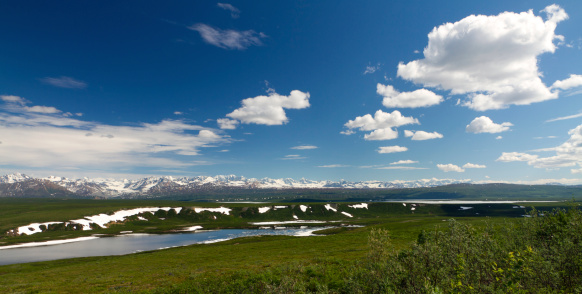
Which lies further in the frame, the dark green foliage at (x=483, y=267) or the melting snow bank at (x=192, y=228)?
the melting snow bank at (x=192, y=228)

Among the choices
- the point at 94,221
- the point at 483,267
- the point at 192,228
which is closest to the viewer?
the point at 483,267

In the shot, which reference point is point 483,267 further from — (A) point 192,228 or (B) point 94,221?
(B) point 94,221

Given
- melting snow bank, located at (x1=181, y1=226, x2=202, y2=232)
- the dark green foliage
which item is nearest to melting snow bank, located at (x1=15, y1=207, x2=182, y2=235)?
melting snow bank, located at (x1=181, y1=226, x2=202, y2=232)

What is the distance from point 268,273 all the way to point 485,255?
2216cm

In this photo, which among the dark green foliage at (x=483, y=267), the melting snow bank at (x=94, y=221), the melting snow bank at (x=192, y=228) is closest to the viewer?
the dark green foliage at (x=483, y=267)

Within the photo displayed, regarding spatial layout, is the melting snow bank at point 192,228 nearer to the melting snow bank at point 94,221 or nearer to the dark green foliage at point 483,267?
the melting snow bank at point 94,221

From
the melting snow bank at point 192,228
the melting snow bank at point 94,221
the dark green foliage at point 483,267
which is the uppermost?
the dark green foliage at point 483,267

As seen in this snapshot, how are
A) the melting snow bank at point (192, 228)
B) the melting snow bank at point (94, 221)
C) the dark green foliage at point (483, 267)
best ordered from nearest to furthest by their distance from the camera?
the dark green foliage at point (483, 267), the melting snow bank at point (94, 221), the melting snow bank at point (192, 228)

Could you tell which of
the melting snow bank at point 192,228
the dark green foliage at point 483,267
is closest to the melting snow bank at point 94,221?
the melting snow bank at point 192,228

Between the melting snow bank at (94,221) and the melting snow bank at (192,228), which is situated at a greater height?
the melting snow bank at (94,221)

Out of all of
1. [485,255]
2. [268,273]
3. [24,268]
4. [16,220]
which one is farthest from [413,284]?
[16,220]

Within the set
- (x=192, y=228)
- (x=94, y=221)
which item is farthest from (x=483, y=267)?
(x=94, y=221)

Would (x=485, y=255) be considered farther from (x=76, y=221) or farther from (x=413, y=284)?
(x=76, y=221)

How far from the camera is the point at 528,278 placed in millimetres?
10438
